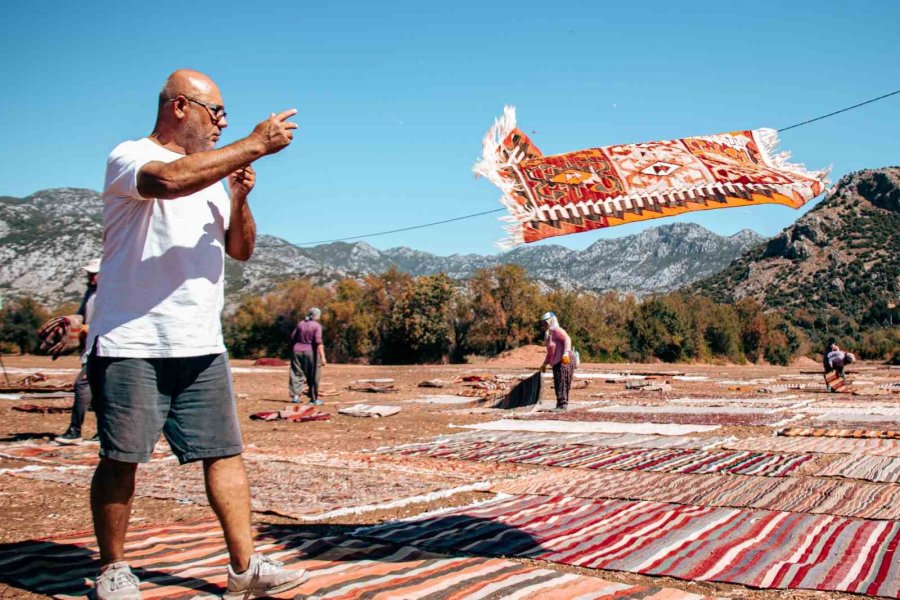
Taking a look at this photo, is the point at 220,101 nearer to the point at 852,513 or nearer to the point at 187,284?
the point at 187,284

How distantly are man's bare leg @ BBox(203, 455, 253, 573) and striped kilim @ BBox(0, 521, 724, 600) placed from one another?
0.23 meters

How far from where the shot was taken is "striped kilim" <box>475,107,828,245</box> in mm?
4836

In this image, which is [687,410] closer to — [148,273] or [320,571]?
[320,571]

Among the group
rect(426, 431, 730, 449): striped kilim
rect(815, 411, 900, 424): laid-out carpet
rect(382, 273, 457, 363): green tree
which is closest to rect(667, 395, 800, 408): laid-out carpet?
rect(815, 411, 900, 424): laid-out carpet

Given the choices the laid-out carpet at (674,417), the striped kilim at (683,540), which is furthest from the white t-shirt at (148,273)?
the laid-out carpet at (674,417)

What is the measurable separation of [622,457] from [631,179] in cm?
360

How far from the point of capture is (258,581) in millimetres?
3025

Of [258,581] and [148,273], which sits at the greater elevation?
[148,273]

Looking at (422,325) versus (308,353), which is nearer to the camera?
(308,353)

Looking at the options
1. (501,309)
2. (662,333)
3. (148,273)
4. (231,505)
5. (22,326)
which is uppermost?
(501,309)

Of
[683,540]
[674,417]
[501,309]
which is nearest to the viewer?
[683,540]

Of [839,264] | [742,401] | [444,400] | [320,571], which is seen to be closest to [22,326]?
[444,400]

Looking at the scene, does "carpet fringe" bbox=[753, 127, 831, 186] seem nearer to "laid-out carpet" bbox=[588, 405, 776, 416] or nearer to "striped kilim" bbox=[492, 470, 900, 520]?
"striped kilim" bbox=[492, 470, 900, 520]

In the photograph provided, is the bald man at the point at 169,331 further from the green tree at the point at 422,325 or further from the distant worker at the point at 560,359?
the green tree at the point at 422,325
